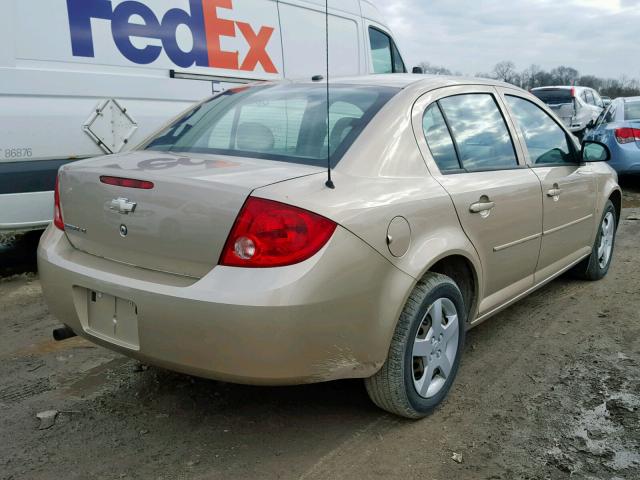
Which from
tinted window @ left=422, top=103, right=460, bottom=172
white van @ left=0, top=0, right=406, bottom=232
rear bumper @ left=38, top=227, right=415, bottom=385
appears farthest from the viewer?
white van @ left=0, top=0, right=406, bottom=232

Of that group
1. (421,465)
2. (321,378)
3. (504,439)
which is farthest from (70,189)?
(504,439)

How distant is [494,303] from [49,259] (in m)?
2.26

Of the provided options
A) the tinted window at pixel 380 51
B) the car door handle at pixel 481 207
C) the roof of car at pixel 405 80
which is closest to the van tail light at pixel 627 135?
the tinted window at pixel 380 51

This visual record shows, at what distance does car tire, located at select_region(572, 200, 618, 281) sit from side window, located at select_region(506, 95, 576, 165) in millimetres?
862

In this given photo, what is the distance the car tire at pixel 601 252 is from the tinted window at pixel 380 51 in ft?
13.5

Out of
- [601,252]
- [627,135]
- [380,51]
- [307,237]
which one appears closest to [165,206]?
[307,237]

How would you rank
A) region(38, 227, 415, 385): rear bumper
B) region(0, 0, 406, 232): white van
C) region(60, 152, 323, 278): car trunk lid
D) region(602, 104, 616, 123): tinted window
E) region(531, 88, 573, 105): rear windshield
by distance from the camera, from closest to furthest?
region(38, 227, 415, 385): rear bumper, region(60, 152, 323, 278): car trunk lid, region(0, 0, 406, 232): white van, region(602, 104, 616, 123): tinted window, region(531, 88, 573, 105): rear windshield

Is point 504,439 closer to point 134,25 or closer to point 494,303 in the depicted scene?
point 494,303

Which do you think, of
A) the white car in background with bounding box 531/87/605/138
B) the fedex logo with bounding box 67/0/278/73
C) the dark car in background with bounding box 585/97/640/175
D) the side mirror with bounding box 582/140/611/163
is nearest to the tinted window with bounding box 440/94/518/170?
the side mirror with bounding box 582/140/611/163

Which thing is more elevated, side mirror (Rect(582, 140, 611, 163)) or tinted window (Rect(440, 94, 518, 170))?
tinted window (Rect(440, 94, 518, 170))

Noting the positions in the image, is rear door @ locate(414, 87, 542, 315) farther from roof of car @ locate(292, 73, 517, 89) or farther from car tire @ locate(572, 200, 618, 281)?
car tire @ locate(572, 200, 618, 281)

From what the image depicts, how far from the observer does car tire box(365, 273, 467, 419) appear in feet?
8.54

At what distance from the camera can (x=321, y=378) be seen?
7.83 feet

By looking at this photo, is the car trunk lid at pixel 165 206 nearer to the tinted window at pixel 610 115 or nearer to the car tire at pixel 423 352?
the car tire at pixel 423 352
